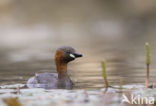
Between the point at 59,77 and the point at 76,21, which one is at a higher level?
the point at 76,21

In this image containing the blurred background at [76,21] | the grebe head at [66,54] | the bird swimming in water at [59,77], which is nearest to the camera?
the bird swimming in water at [59,77]

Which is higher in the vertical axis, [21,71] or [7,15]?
[7,15]

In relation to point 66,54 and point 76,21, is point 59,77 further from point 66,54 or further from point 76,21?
point 76,21

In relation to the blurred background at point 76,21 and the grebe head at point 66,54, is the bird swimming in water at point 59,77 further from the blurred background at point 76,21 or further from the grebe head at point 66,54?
the blurred background at point 76,21

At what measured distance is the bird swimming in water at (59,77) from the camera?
9.96m

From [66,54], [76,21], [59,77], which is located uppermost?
[76,21]

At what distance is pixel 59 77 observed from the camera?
10367 mm

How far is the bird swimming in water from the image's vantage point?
996cm

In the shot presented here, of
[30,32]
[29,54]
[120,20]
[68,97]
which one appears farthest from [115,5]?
[68,97]

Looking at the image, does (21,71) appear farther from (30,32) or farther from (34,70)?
(30,32)

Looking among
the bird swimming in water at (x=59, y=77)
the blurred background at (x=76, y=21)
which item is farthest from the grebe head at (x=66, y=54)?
the blurred background at (x=76, y=21)

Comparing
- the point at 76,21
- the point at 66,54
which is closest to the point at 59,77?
the point at 66,54

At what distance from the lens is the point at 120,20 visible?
118ft

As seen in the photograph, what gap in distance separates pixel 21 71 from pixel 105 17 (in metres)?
22.9
